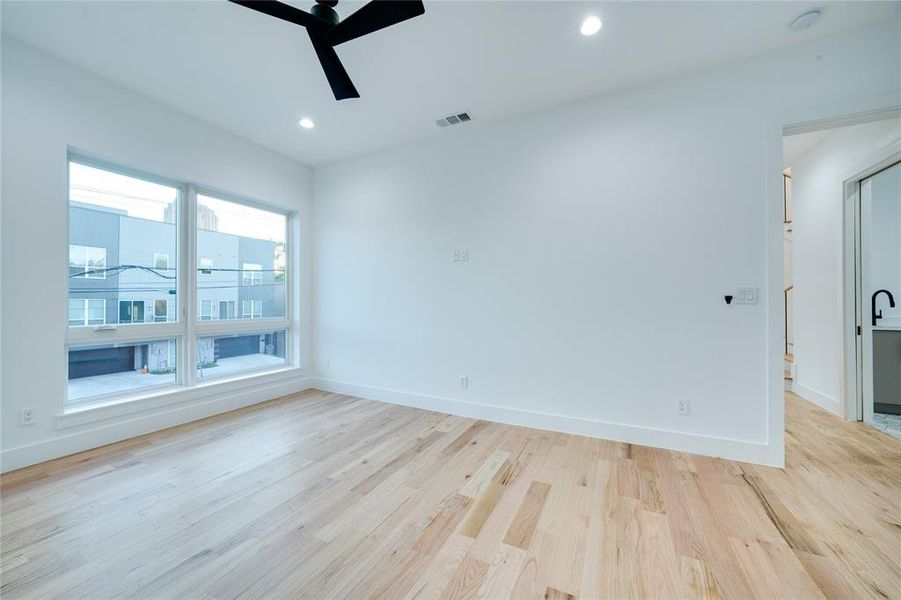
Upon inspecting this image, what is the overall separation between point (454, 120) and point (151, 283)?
10.9 ft

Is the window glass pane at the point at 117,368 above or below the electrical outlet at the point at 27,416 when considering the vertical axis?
above

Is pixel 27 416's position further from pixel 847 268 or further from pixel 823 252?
pixel 823 252

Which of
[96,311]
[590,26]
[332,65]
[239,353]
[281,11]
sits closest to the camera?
[281,11]

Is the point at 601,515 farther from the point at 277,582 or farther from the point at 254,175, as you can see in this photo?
the point at 254,175

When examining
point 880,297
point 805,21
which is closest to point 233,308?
point 805,21

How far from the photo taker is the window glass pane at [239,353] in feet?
11.6

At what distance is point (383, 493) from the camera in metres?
2.01

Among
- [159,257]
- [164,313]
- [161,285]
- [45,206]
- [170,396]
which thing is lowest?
[170,396]

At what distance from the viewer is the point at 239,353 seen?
12.7 feet

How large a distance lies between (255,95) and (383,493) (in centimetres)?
335

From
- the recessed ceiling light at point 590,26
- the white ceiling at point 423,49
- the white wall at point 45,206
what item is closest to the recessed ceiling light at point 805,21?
the white ceiling at point 423,49

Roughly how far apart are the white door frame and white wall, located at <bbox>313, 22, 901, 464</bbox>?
132 cm

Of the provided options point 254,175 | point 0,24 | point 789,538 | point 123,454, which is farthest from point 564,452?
point 0,24

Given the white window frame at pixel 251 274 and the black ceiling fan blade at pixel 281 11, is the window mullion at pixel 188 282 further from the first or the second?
the black ceiling fan blade at pixel 281 11
